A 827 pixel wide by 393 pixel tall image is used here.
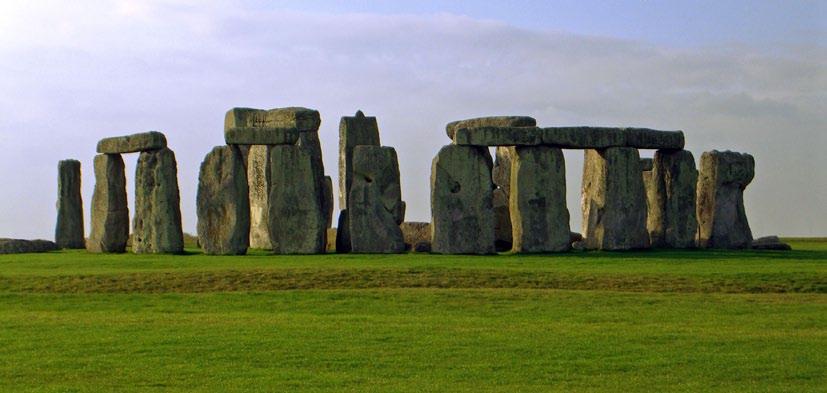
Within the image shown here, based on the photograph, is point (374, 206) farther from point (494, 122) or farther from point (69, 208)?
point (69, 208)

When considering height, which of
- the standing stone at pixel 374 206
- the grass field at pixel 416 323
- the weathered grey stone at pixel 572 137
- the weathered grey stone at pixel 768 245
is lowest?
the grass field at pixel 416 323

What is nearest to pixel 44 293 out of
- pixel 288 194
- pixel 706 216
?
pixel 288 194

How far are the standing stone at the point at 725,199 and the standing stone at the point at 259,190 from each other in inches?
434

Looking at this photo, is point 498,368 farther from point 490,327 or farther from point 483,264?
point 483,264

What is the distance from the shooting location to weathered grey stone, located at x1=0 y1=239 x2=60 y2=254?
3588cm

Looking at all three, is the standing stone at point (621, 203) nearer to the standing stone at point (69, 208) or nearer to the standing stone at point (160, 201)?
the standing stone at point (160, 201)

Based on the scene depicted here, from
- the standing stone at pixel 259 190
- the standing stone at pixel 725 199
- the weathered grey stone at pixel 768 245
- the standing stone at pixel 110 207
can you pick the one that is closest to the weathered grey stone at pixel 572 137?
the standing stone at pixel 725 199

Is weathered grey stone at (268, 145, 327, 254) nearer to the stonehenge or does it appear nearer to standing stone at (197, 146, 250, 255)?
the stonehenge

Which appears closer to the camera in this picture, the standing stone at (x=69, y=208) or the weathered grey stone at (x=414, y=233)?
the weathered grey stone at (x=414, y=233)

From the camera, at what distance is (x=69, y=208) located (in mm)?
38281

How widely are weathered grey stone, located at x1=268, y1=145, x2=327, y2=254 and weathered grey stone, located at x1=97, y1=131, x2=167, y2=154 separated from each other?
2805 millimetres

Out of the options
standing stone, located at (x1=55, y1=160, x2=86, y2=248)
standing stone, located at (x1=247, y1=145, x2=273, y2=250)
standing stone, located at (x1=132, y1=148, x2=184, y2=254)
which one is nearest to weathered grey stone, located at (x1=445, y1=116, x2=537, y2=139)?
standing stone, located at (x1=247, y1=145, x2=273, y2=250)

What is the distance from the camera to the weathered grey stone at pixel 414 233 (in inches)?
1326

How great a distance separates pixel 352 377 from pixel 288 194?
631 inches
